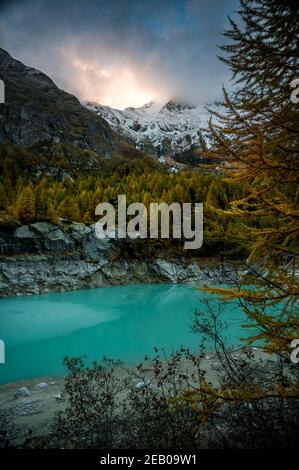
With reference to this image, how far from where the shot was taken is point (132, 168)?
9562 centimetres

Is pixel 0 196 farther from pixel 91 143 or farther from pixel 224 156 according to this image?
pixel 91 143

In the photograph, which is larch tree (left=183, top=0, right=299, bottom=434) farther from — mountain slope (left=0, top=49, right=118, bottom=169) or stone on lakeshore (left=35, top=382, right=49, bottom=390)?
mountain slope (left=0, top=49, right=118, bottom=169)

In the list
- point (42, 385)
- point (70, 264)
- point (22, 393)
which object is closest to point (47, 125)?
point (70, 264)

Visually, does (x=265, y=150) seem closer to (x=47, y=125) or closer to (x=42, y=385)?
(x=42, y=385)

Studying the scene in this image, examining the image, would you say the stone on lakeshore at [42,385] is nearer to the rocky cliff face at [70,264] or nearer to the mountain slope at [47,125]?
the rocky cliff face at [70,264]

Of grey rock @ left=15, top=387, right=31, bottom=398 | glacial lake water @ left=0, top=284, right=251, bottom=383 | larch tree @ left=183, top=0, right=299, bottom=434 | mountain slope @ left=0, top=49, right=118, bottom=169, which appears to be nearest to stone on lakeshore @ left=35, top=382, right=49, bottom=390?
grey rock @ left=15, top=387, right=31, bottom=398

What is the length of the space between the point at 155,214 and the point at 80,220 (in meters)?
12.6

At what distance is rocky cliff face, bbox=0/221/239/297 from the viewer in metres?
33.9

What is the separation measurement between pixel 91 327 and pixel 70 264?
17798mm

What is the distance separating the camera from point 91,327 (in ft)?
69.9

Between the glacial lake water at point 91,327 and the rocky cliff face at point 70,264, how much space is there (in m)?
2.97

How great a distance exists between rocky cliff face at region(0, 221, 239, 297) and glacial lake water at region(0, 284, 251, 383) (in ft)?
9.74

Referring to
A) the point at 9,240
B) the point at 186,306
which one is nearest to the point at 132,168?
the point at 9,240
